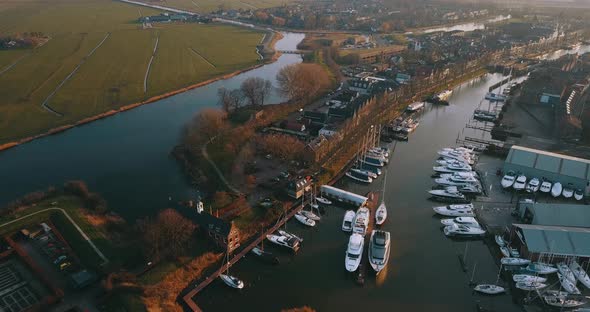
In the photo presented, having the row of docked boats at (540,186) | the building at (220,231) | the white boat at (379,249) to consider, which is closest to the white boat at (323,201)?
the white boat at (379,249)

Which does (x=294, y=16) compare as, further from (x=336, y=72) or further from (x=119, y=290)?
(x=119, y=290)

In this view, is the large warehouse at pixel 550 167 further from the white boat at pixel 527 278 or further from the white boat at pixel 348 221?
the white boat at pixel 348 221

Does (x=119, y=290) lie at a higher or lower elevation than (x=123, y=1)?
lower

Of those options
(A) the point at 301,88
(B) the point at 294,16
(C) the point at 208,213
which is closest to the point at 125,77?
(A) the point at 301,88

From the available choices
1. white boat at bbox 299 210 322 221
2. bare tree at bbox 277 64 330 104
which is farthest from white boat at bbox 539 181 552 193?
bare tree at bbox 277 64 330 104

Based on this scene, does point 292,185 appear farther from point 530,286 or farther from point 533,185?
point 533,185

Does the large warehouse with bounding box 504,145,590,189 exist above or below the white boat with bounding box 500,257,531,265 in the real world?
above

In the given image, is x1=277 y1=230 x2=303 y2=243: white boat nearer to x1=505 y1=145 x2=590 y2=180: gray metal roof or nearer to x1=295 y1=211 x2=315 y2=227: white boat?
x1=295 y1=211 x2=315 y2=227: white boat

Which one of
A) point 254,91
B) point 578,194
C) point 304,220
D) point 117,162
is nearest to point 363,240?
point 304,220
